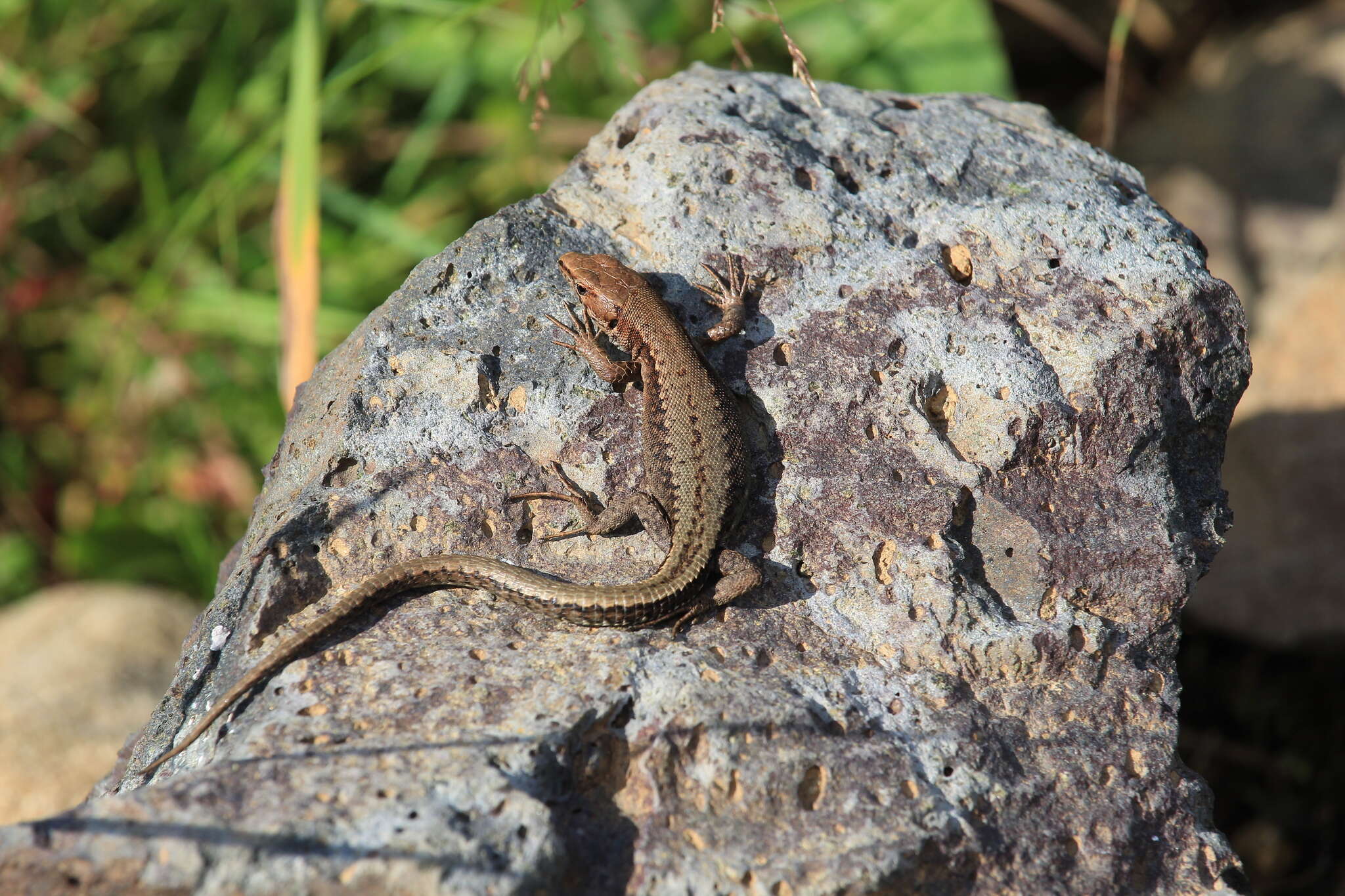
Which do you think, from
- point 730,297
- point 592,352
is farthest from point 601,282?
point 730,297

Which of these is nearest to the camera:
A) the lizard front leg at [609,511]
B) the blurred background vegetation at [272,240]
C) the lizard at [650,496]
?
the lizard at [650,496]

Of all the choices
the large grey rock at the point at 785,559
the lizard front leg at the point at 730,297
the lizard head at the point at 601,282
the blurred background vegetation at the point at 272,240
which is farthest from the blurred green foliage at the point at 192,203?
the lizard front leg at the point at 730,297

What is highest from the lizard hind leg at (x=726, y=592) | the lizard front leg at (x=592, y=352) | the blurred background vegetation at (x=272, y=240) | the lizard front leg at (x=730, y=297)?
the blurred background vegetation at (x=272, y=240)

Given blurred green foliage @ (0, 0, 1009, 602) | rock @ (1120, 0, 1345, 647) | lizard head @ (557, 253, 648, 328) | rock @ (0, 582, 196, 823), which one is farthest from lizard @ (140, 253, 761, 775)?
rock @ (1120, 0, 1345, 647)

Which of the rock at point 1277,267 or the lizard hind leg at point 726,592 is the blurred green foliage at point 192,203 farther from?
the lizard hind leg at point 726,592

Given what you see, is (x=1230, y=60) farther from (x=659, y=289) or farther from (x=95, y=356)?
(x=95, y=356)

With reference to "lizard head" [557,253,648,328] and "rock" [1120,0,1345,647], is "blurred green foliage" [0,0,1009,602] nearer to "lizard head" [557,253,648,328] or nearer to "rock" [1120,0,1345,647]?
"lizard head" [557,253,648,328]
